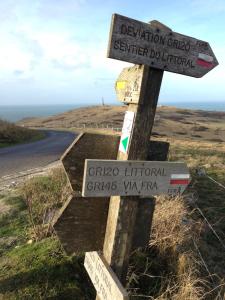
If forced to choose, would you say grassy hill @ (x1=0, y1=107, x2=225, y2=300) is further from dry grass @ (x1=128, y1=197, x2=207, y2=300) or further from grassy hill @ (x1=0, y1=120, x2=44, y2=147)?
grassy hill @ (x1=0, y1=120, x2=44, y2=147)

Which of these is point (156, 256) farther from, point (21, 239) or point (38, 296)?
point (21, 239)

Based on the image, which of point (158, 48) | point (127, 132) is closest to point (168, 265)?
point (127, 132)

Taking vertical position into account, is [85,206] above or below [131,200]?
below

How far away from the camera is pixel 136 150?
3.29 m

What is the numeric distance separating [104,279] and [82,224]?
571 millimetres

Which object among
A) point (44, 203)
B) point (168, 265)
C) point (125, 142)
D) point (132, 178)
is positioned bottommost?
point (44, 203)

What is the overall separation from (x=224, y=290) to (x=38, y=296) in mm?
2383

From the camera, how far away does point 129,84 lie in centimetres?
338

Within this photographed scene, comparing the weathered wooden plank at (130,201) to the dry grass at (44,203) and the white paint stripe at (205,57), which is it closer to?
the white paint stripe at (205,57)

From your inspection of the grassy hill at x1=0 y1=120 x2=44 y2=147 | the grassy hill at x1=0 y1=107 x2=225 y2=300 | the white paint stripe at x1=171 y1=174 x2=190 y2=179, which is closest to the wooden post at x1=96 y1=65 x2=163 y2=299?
the white paint stripe at x1=171 y1=174 x2=190 y2=179

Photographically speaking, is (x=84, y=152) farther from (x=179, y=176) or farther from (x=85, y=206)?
(x=179, y=176)

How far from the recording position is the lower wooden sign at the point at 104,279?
10.4 ft

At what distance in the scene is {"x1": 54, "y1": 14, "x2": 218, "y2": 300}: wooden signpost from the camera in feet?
10.1

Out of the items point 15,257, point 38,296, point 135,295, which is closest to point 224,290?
point 135,295
